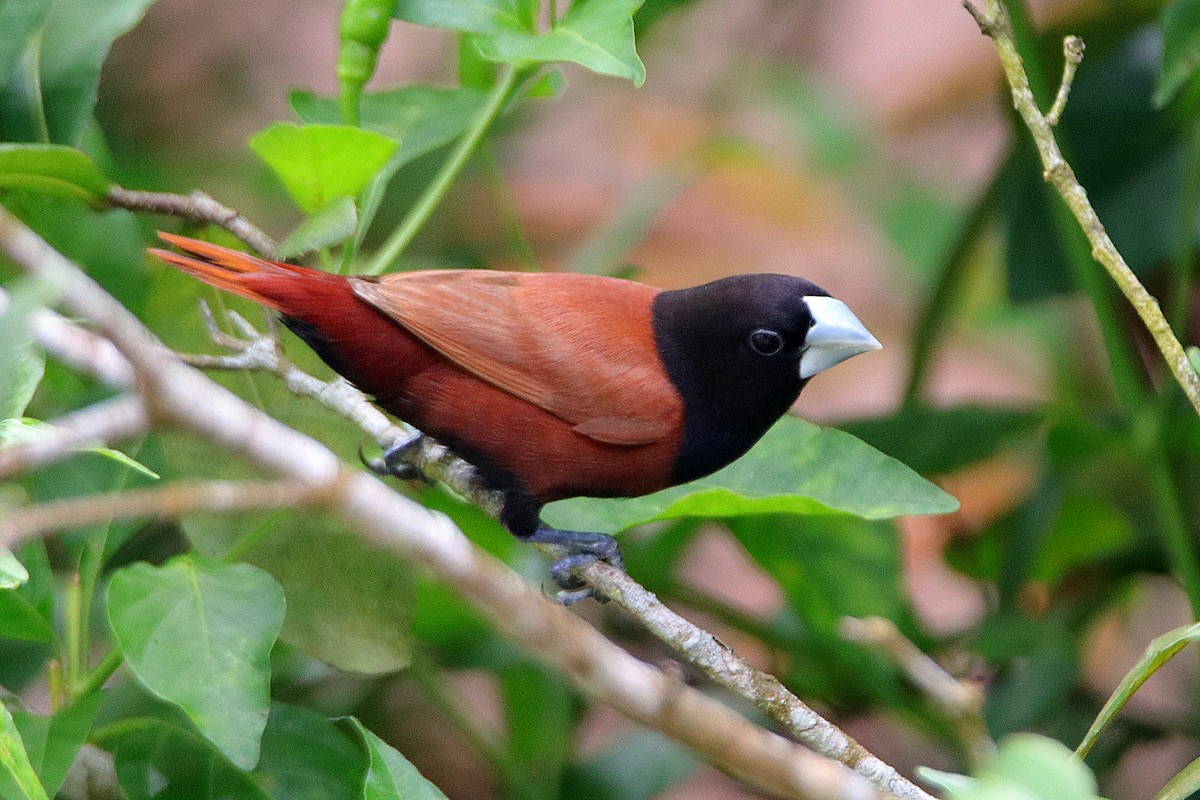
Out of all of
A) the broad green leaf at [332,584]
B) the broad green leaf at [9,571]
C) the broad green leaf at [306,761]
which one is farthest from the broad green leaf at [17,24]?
the broad green leaf at [306,761]

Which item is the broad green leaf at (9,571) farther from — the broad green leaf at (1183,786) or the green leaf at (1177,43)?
the green leaf at (1177,43)

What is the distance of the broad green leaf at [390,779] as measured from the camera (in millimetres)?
1536

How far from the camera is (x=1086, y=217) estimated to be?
6.12 ft

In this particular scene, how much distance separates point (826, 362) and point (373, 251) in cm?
310

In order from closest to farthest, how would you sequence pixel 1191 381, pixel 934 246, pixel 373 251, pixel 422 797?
pixel 422 797
pixel 1191 381
pixel 373 251
pixel 934 246

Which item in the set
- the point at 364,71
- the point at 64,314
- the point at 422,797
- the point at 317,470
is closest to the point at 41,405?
the point at 64,314

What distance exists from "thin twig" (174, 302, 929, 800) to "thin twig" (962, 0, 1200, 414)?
25.1 inches

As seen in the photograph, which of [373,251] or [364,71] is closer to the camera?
[364,71]

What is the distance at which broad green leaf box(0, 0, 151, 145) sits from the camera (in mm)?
2352

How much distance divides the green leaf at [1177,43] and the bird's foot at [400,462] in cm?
144

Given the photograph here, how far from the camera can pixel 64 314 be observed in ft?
7.71

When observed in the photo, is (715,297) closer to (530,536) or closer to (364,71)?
(530,536)

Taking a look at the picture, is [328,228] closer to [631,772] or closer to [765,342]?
[765,342]

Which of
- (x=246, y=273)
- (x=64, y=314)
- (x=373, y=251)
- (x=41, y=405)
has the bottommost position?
(x=373, y=251)
